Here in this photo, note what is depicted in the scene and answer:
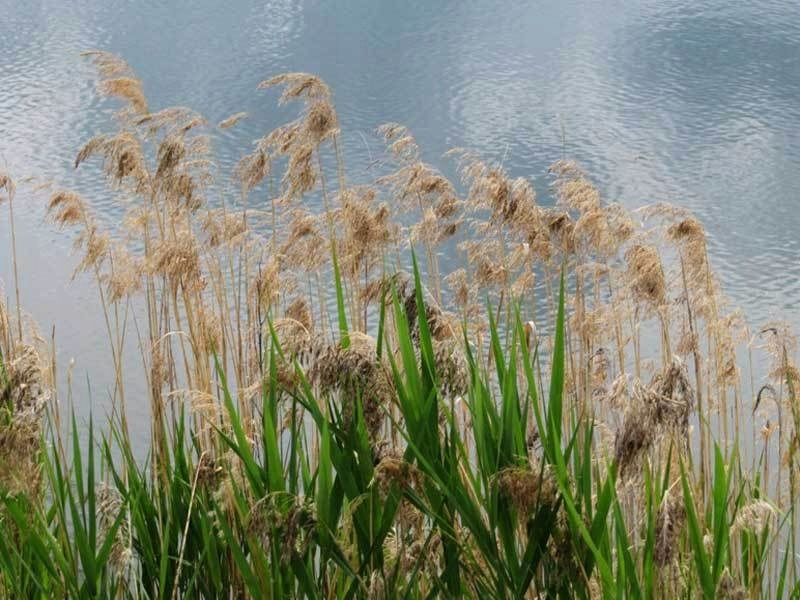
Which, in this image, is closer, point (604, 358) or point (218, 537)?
point (218, 537)

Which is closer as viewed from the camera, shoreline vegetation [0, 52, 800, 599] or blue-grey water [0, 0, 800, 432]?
shoreline vegetation [0, 52, 800, 599]

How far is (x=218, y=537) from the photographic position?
1.90m

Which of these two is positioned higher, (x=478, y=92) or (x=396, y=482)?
(x=396, y=482)

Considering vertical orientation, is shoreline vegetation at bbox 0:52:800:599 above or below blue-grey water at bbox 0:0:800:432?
above

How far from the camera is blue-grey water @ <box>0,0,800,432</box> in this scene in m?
5.50

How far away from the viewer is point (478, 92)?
7543mm

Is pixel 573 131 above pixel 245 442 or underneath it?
underneath

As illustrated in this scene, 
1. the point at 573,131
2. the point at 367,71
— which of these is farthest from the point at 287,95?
the point at 367,71

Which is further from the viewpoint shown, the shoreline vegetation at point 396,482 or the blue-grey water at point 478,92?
the blue-grey water at point 478,92

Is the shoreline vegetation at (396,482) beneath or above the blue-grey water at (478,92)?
above

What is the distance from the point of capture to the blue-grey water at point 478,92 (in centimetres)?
550

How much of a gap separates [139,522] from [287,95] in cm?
115

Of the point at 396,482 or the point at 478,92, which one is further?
the point at 478,92

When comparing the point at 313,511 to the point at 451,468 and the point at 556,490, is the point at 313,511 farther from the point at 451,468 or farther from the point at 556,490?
the point at 556,490
